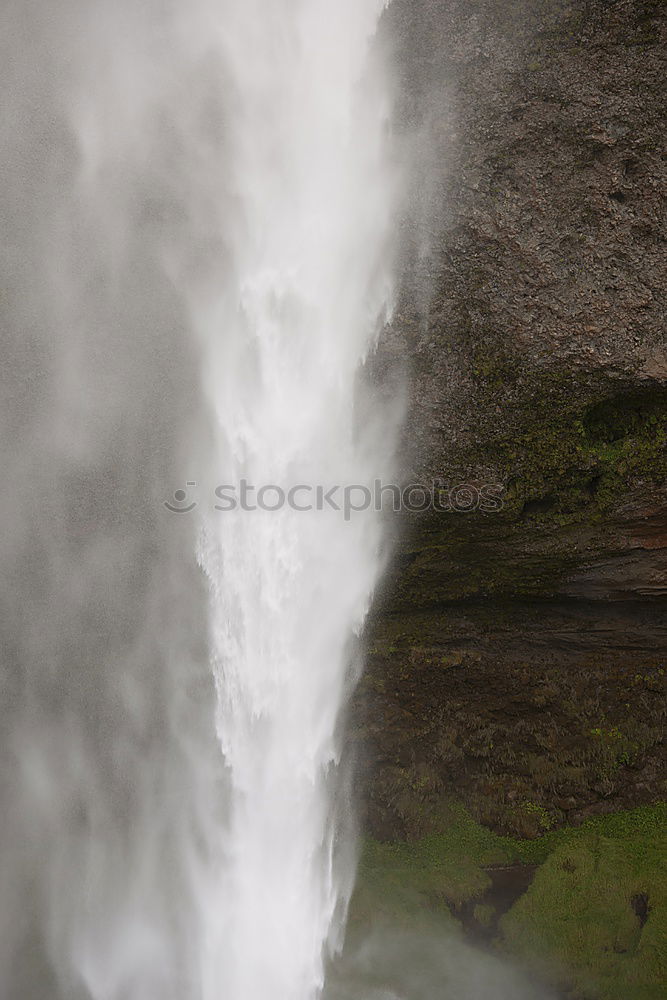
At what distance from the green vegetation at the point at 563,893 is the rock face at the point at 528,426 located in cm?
25

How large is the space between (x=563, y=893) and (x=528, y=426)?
4816mm

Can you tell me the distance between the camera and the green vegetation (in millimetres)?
7496

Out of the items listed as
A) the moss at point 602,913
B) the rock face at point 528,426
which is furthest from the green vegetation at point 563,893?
the rock face at point 528,426

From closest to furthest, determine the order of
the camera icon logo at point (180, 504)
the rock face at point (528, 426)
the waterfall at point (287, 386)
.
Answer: the rock face at point (528, 426) < the waterfall at point (287, 386) < the camera icon logo at point (180, 504)

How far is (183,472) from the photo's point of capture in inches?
341

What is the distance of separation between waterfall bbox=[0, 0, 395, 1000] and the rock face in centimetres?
56

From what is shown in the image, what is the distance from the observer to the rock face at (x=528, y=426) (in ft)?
24.3

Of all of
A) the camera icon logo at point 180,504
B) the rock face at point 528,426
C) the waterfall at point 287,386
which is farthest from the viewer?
the camera icon logo at point 180,504

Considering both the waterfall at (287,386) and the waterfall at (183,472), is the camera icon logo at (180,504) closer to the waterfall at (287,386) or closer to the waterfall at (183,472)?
the waterfall at (183,472)

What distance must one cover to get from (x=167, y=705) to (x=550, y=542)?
15.4 ft

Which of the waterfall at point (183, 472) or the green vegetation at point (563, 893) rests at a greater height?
the waterfall at point (183, 472)

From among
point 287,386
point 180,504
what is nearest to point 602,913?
point 180,504

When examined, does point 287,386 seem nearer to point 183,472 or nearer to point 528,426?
point 183,472

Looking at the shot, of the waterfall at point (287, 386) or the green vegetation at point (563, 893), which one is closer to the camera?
the green vegetation at point (563, 893)
